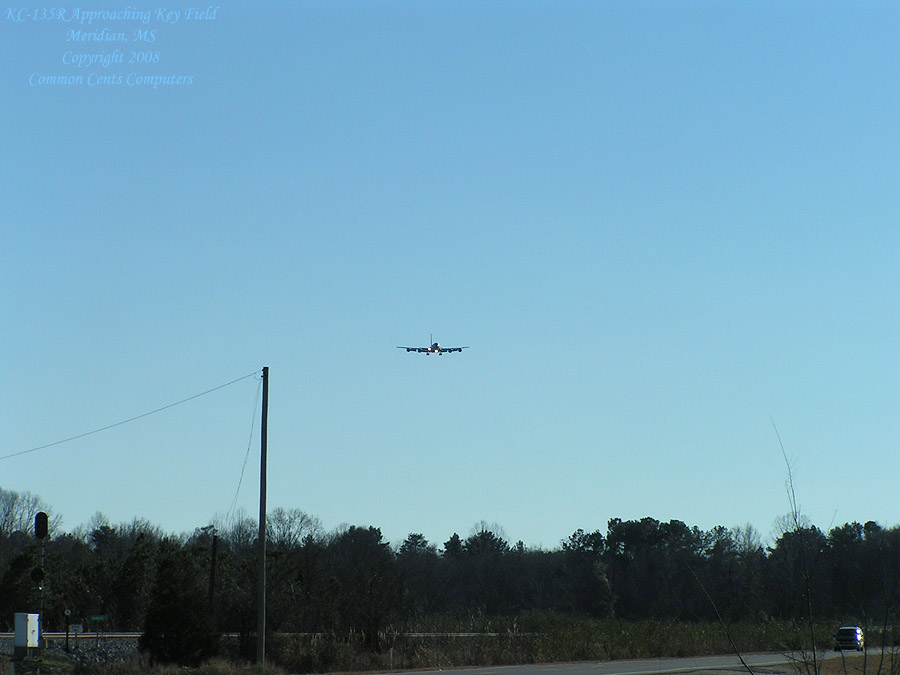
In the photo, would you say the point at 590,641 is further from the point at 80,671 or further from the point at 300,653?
the point at 80,671

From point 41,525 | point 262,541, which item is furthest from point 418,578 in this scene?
point 41,525

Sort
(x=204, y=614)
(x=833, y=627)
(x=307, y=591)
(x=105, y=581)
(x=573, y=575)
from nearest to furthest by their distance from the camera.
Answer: (x=204, y=614), (x=307, y=591), (x=833, y=627), (x=105, y=581), (x=573, y=575)

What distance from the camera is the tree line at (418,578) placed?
20664mm

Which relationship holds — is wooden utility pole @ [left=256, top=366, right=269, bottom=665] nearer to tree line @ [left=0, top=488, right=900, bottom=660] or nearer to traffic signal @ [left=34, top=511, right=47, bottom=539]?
tree line @ [left=0, top=488, right=900, bottom=660]

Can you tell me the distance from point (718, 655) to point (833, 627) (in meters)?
7.75

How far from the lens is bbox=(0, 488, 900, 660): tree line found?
2066cm

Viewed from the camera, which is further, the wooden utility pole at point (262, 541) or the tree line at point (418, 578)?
the wooden utility pole at point (262, 541)

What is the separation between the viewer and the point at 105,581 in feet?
204

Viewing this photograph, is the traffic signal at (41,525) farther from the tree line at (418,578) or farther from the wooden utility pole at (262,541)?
the wooden utility pole at (262,541)

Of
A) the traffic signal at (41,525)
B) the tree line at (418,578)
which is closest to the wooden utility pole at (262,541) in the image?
the tree line at (418,578)

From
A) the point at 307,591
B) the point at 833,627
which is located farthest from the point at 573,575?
the point at 307,591

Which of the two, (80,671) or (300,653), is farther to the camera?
(300,653)

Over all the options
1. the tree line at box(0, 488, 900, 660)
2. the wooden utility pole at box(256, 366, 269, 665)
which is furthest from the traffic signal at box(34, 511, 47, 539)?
the wooden utility pole at box(256, 366, 269, 665)

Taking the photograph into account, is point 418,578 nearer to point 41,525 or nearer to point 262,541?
point 262,541
